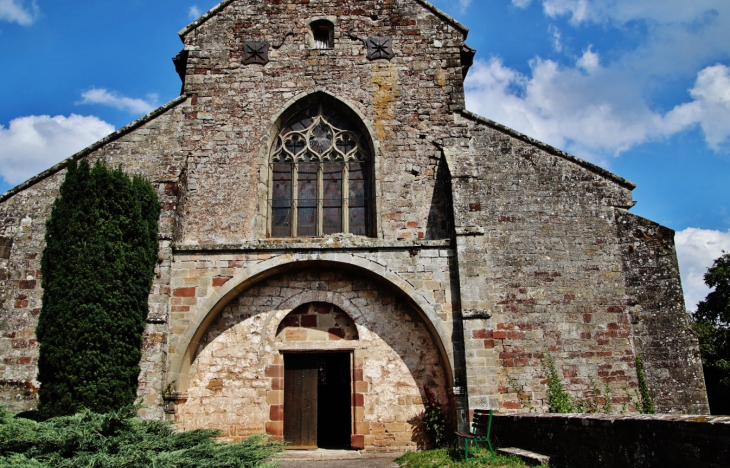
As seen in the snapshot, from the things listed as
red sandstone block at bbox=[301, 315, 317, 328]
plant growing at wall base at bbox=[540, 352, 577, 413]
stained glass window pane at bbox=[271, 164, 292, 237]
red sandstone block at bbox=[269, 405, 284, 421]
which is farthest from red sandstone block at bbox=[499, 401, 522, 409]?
stained glass window pane at bbox=[271, 164, 292, 237]

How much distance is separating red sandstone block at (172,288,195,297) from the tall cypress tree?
0.48 m

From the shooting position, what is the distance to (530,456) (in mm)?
6273

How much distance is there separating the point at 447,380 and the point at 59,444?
590 centimetres

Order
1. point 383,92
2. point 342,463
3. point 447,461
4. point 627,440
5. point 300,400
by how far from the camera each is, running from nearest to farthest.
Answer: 1. point 627,440
2. point 447,461
3. point 342,463
4. point 300,400
5. point 383,92

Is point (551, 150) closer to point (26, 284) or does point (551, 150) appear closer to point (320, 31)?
point (320, 31)

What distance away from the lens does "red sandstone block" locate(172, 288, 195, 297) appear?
9.45 meters

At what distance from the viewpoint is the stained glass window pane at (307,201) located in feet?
34.8

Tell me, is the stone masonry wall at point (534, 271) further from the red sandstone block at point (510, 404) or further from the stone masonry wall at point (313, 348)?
the stone masonry wall at point (313, 348)

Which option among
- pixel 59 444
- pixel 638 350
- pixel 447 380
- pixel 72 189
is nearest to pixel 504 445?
pixel 447 380

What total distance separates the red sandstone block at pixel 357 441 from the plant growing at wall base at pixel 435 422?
105 centimetres

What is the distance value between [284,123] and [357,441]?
234 inches

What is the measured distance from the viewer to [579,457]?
5.68 metres

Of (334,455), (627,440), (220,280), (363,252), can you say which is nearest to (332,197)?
(363,252)

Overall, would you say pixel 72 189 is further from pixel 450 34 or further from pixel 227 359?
pixel 450 34
